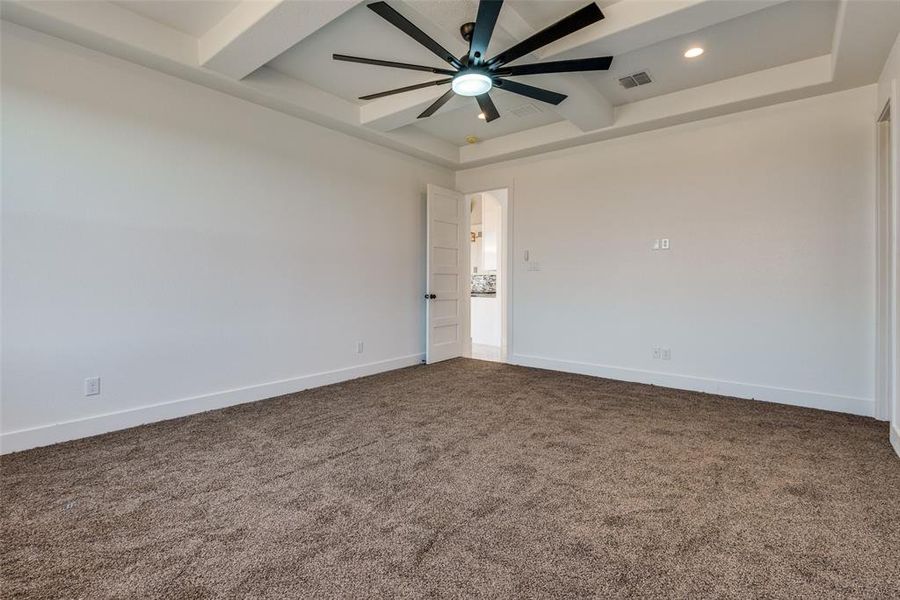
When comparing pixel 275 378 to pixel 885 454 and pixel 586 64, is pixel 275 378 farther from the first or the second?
pixel 885 454

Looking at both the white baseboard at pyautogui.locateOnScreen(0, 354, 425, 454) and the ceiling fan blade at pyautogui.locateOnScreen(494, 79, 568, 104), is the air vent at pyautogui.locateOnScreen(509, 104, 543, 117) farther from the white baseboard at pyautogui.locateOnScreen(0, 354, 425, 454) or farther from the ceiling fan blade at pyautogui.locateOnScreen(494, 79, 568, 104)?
the white baseboard at pyautogui.locateOnScreen(0, 354, 425, 454)

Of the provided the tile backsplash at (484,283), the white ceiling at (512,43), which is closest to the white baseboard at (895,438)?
the white ceiling at (512,43)

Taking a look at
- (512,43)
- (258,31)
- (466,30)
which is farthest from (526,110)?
(258,31)

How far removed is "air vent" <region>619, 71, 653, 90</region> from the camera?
11.7 ft

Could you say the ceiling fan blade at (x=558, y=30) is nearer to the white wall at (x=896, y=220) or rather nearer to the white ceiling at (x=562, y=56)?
the white ceiling at (x=562, y=56)

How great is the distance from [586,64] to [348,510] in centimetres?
281

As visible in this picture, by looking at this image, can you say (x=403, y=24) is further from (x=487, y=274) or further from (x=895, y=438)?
(x=487, y=274)

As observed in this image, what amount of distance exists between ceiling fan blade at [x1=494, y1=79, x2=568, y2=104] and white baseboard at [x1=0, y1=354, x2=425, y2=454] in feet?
10.4

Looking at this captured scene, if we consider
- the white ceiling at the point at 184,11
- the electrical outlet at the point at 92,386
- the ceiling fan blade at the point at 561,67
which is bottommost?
the electrical outlet at the point at 92,386

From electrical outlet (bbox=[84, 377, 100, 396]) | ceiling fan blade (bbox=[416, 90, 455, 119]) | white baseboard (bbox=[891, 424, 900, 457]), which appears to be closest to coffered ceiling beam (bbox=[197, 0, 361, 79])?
ceiling fan blade (bbox=[416, 90, 455, 119])

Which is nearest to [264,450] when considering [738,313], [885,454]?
[885,454]

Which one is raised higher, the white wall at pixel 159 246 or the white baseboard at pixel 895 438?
the white wall at pixel 159 246

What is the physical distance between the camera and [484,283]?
7.79 meters

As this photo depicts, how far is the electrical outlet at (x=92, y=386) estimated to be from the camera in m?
2.82
